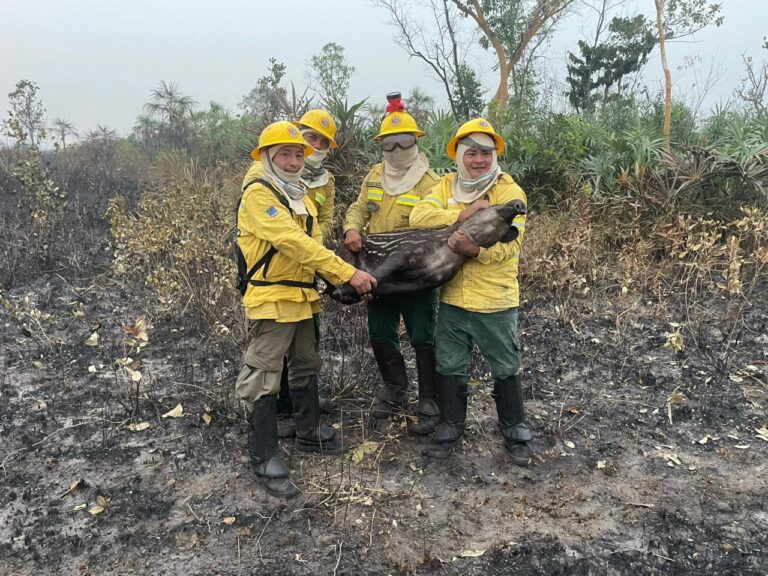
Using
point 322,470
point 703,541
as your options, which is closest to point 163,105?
point 322,470

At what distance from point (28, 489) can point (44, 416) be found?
0.86 meters

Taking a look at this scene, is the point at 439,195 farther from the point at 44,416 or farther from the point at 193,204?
the point at 193,204

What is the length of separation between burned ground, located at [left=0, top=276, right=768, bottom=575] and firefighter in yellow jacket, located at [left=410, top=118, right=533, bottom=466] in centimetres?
25

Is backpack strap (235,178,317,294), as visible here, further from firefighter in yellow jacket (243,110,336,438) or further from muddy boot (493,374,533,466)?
muddy boot (493,374,533,466)

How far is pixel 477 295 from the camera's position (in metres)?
2.93

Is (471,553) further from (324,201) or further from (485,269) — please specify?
(324,201)

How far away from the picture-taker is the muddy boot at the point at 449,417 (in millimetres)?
3182

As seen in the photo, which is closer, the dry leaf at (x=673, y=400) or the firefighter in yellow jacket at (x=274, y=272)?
the firefighter in yellow jacket at (x=274, y=272)

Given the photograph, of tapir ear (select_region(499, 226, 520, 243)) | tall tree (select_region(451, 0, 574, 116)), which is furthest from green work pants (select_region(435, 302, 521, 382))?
tall tree (select_region(451, 0, 574, 116))

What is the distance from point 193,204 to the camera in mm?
5816

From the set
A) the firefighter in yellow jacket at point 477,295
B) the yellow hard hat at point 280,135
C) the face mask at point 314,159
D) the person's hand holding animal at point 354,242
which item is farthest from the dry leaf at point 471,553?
the face mask at point 314,159

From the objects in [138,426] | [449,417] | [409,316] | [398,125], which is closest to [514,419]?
[449,417]

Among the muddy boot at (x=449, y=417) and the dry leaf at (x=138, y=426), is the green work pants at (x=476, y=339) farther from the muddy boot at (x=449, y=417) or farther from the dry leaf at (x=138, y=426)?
the dry leaf at (x=138, y=426)

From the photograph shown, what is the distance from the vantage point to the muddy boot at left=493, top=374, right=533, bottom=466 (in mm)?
3105
